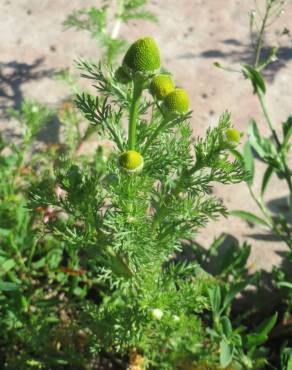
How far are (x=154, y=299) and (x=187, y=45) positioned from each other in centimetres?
204

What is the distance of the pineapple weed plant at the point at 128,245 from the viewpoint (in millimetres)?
1191

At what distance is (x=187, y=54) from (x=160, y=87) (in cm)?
206

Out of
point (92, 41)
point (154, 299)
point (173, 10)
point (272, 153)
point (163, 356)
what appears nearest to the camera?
point (154, 299)

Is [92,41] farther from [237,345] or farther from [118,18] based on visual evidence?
[237,345]

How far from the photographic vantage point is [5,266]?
170cm

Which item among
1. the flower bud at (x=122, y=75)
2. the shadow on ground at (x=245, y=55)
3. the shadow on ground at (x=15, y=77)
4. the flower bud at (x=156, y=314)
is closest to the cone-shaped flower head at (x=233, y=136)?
the flower bud at (x=122, y=75)

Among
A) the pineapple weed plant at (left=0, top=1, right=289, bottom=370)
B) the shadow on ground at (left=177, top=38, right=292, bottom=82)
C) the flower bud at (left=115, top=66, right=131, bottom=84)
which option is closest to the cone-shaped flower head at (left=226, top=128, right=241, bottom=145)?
the pineapple weed plant at (left=0, top=1, right=289, bottom=370)

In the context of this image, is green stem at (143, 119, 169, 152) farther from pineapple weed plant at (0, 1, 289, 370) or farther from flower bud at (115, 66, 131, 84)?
flower bud at (115, 66, 131, 84)

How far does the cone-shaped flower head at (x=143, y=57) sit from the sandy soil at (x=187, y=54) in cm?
143

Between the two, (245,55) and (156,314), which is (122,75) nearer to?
(156,314)

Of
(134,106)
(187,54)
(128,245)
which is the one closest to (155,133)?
(134,106)

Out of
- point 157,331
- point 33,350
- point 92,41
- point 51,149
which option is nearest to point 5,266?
point 33,350

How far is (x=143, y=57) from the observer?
39.4 inches

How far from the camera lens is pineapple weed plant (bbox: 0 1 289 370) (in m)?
1.19
